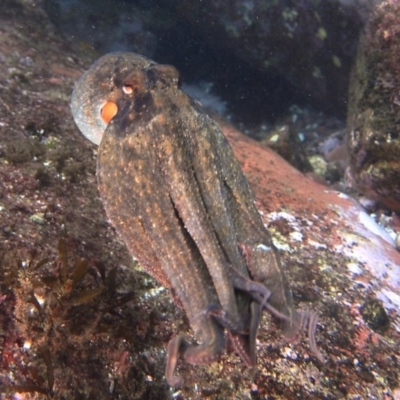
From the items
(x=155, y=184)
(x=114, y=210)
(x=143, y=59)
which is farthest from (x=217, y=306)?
(x=143, y=59)

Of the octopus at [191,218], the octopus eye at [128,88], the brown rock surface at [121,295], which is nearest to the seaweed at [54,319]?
the brown rock surface at [121,295]

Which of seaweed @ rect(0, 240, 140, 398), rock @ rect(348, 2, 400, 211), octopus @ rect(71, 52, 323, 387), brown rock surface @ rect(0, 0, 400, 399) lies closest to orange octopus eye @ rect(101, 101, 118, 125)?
octopus @ rect(71, 52, 323, 387)

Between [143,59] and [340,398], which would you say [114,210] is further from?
[340,398]

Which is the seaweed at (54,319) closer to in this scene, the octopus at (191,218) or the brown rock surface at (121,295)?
the brown rock surface at (121,295)

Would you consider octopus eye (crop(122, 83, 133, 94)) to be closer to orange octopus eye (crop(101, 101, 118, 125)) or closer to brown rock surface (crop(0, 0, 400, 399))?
orange octopus eye (crop(101, 101, 118, 125))

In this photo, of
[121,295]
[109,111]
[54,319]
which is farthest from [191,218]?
[109,111]

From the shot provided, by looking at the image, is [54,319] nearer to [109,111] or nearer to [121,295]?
[121,295]
